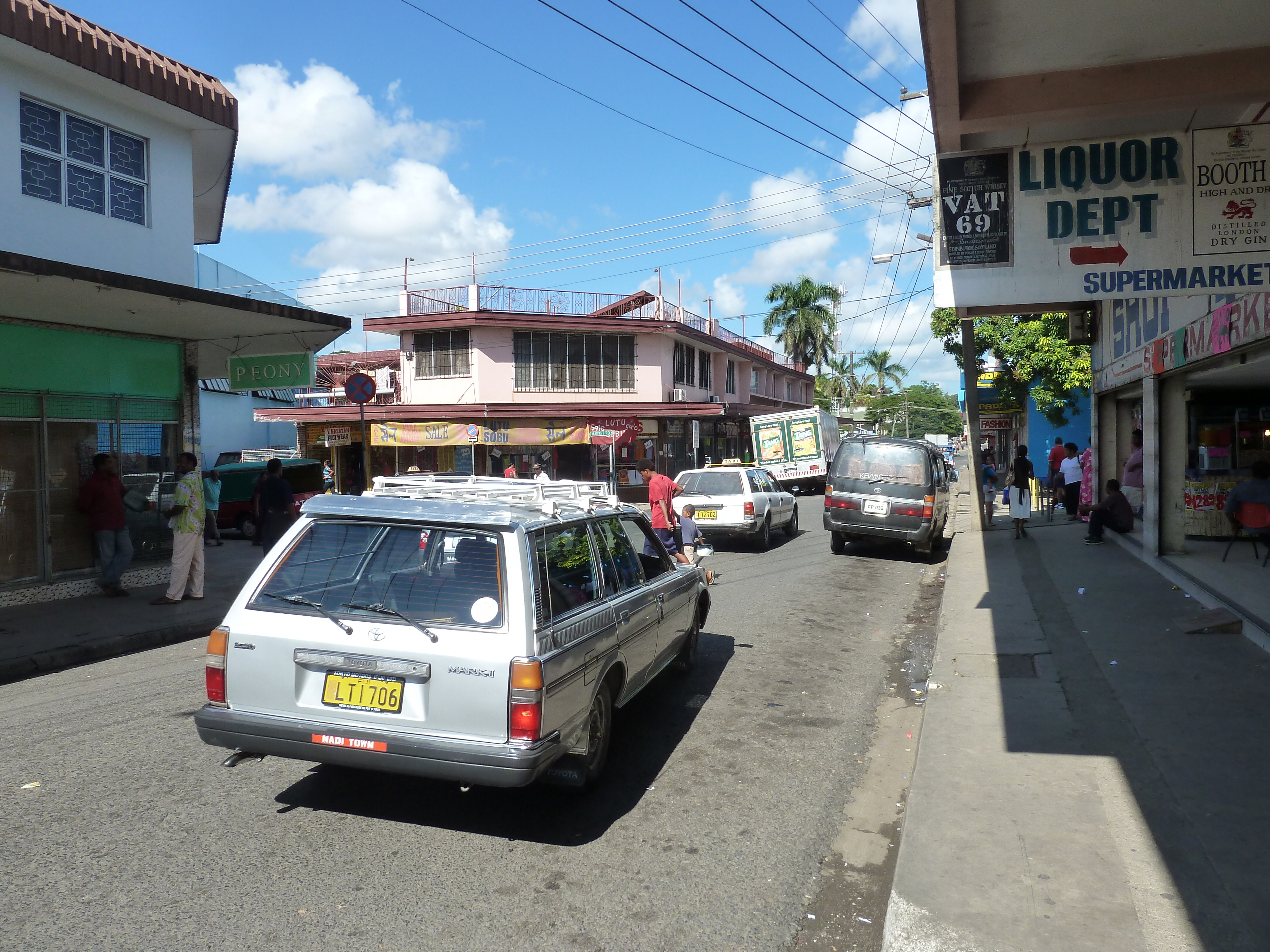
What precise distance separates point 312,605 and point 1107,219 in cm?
492

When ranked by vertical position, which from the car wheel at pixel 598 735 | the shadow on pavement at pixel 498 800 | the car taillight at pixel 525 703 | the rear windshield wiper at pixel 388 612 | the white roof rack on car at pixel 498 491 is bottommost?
the shadow on pavement at pixel 498 800

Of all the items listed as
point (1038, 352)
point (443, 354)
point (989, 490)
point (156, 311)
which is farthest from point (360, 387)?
point (443, 354)

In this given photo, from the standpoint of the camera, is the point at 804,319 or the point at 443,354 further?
the point at 804,319

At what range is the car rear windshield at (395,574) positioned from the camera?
4117mm

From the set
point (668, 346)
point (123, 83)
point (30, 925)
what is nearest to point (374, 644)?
point (30, 925)

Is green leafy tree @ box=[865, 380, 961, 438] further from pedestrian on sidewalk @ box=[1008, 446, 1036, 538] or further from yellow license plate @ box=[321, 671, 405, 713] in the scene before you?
yellow license plate @ box=[321, 671, 405, 713]

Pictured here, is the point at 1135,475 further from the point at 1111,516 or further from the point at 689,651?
the point at 689,651

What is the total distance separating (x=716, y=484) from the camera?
51.5 ft

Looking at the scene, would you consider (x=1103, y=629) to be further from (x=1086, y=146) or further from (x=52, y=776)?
(x=52, y=776)

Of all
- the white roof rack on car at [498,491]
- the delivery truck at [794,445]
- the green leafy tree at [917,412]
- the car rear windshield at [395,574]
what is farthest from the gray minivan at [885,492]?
the green leafy tree at [917,412]

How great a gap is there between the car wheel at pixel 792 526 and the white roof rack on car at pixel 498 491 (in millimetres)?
12403

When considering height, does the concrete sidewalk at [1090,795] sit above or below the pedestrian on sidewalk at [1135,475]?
below

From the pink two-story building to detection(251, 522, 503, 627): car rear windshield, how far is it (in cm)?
2415

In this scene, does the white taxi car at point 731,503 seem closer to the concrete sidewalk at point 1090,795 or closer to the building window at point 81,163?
the concrete sidewalk at point 1090,795
